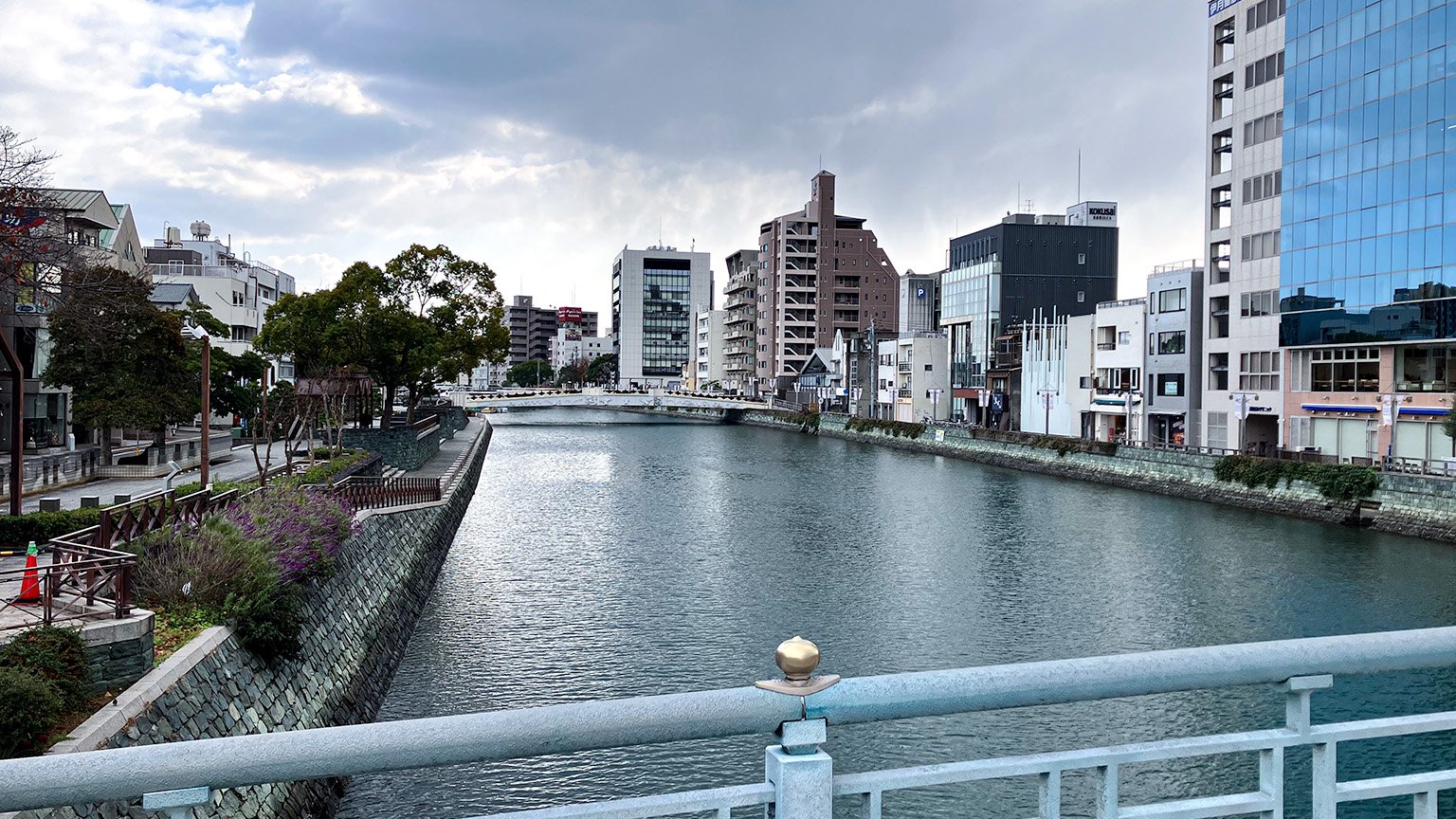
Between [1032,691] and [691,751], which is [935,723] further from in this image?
[1032,691]

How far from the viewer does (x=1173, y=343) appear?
183ft

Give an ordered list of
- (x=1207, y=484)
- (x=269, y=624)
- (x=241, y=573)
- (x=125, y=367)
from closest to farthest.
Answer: (x=269, y=624)
(x=241, y=573)
(x=125, y=367)
(x=1207, y=484)

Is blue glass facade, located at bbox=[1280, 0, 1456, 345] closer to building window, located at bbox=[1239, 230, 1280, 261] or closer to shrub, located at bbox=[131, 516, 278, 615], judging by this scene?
building window, located at bbox=[1239, 230, 1280, 261]

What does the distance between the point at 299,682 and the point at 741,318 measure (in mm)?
130840

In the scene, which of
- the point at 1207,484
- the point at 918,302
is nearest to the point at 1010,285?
the point at 918,302

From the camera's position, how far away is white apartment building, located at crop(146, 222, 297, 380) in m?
69.1

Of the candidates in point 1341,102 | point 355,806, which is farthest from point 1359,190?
point 355,806

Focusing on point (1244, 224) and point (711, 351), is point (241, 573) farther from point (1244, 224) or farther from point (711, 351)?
point (711, 351)

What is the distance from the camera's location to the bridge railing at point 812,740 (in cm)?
234

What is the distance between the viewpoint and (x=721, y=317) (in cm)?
15700

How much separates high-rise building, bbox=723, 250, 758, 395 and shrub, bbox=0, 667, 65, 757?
13092 cm

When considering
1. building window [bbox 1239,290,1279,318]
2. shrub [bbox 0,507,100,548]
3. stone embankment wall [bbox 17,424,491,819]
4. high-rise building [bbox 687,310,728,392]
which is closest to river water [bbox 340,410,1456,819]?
stone embankment wall [bbox 17,424,491,819]

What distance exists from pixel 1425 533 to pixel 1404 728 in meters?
37.7

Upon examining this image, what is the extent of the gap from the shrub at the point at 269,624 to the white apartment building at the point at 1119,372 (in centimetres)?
5313
